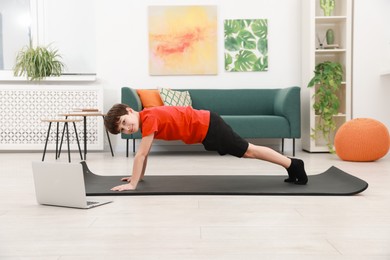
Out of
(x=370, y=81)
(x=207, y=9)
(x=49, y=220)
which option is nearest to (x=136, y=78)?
(x=207, y=9)

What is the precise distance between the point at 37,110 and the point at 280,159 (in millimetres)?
3356

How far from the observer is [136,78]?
213 inches

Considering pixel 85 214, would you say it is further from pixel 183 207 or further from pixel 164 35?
pixel 164 35

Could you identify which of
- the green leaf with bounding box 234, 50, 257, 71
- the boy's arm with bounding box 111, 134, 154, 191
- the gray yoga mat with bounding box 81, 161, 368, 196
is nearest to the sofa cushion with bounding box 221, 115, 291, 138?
the green leaf with bounding box 234, 50, 257, 71

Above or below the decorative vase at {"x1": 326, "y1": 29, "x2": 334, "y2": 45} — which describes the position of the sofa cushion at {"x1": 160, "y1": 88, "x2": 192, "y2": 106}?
below

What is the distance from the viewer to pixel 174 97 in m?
4.98

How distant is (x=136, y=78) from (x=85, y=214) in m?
3.52

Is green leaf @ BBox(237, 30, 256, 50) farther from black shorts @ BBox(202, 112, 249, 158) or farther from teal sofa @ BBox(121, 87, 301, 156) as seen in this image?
black shorts @ BBox(202, 112, 249, 158)

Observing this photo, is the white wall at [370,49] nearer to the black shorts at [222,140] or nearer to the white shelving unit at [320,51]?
the white shelving unit at [320,51]

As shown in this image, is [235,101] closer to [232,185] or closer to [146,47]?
[146,47]

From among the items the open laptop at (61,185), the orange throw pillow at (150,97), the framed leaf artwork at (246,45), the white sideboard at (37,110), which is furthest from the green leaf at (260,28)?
the open laptop at (61,185)

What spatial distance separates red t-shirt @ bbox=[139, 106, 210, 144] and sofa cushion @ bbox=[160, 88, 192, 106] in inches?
86.9

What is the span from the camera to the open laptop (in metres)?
2.12

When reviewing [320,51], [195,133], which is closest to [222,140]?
[195,133]
